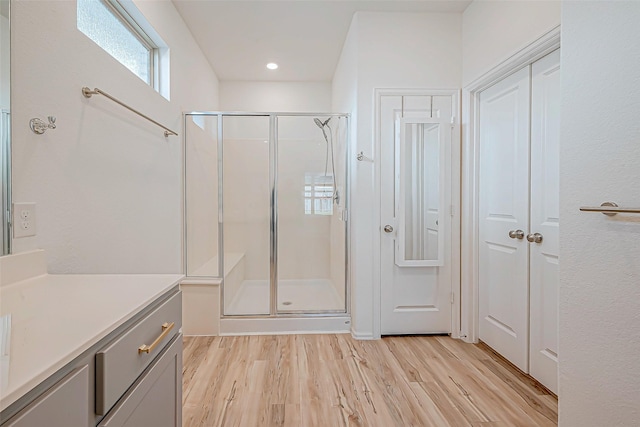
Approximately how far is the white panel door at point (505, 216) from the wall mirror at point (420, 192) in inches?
12.2

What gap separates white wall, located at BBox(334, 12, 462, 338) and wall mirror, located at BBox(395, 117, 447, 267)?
0.22 meters

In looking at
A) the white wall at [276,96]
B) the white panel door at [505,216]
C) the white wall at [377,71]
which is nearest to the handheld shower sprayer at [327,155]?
the white wall at [377,71]

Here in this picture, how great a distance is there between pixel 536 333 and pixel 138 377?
214 cm

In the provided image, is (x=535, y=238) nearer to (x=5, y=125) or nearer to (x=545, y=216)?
(x=545, y=216)

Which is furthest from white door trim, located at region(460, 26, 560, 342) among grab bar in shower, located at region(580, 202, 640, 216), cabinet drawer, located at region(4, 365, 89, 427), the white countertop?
cabinet drawer, located at region(4, 365, 89, 427)

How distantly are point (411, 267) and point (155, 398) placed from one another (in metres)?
2.15

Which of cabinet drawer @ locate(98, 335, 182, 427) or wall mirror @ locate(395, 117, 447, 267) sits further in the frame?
wall mirror @ locate(395, 117, 447, 267)

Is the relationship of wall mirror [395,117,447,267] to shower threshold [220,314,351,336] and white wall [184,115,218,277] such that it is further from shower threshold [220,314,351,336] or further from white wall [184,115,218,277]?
white wall [184,115,218,277]

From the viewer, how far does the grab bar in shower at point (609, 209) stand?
3.38 feet

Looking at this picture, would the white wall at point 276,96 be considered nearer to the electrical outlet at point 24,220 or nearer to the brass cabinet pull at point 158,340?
the electrical outlet at point 24,220

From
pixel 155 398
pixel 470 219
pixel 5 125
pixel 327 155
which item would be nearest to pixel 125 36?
pixel 5 125

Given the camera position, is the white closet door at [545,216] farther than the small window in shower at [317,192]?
No

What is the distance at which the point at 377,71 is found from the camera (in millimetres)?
2678

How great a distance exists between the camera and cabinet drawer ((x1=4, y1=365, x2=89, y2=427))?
532 millimetres
